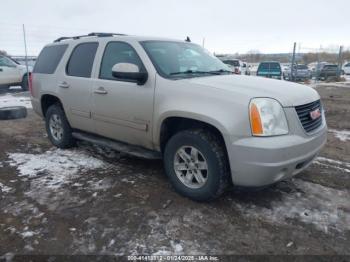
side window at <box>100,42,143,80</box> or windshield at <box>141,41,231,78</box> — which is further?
side window at <box>100,42,143,80</box>

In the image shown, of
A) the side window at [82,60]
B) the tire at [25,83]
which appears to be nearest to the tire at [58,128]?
the side window at [82,60]

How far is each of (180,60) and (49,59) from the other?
2656mm

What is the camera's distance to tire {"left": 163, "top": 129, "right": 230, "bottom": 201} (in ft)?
10.8

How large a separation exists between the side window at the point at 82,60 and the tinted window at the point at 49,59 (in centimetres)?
37

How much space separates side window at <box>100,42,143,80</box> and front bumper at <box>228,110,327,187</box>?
1.74 meters

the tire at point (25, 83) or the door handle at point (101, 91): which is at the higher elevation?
the door handle at point (101, 91)

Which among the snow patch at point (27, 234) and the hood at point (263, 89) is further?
the hood at point (263, 89)

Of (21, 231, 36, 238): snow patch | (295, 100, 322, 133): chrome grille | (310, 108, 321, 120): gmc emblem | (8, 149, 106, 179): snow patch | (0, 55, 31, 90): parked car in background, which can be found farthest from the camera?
(0, 55, 31, 90): parked car in background

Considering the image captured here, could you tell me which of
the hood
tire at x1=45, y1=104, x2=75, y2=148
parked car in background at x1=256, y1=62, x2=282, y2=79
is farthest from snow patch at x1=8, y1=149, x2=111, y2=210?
parked car in background at x1=256, y1=62, x2=282, y2=79

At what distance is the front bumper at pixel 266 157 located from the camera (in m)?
2.98

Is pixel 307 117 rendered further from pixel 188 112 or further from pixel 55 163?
pixel 55 163

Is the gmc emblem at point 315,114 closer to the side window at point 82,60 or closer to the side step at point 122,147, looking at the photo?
the side step at point 122,147

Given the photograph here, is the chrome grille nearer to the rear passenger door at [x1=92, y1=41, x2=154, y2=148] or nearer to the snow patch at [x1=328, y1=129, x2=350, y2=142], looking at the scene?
the rear passenger door at [x1=92, y1=41, x2=154, y2=148]

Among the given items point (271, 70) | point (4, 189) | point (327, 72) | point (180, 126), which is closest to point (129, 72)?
point (180, 126)
